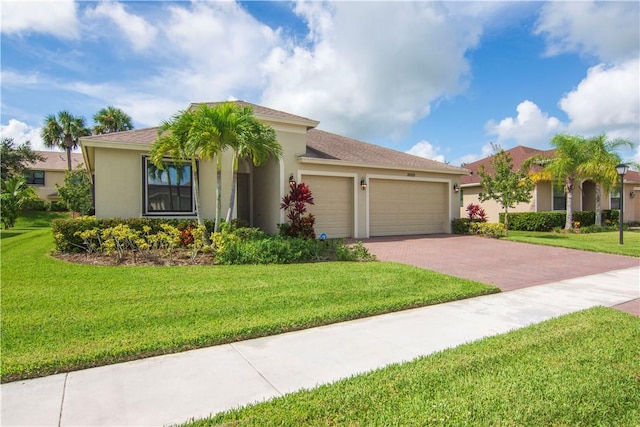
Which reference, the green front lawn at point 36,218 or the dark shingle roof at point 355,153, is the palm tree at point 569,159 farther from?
the green front lawn at point 36,218

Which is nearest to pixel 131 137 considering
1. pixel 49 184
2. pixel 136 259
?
pixel 136 259

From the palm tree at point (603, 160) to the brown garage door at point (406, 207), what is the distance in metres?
8.74

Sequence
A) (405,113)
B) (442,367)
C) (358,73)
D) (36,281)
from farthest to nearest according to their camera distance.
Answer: (405,113) < (358,73) < (36,281) < (442,367)

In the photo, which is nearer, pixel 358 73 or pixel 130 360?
pixel 130 360

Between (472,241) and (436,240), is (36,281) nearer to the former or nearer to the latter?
(436,240)

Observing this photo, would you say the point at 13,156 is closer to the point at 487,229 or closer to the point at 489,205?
the point at 487,229

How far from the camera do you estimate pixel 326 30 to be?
11016 mm

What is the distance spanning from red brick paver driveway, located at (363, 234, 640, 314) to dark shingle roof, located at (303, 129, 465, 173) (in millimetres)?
3626

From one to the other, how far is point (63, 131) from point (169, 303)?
39219mm

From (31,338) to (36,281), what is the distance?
10.0 feet

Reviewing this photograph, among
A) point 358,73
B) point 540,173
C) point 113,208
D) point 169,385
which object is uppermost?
point 358,73

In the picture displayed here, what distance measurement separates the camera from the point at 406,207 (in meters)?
16.6

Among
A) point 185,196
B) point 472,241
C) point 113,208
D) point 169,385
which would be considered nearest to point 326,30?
point 185,196

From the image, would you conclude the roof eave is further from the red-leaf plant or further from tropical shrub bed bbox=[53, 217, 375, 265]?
tropical shrub bed bbox=[53, 217, 375, 265]
